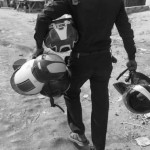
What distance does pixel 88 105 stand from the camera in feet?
17.2

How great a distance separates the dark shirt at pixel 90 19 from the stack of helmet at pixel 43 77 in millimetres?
198

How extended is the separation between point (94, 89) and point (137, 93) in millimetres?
481

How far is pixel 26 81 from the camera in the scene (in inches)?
129

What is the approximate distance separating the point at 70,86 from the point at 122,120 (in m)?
1.42

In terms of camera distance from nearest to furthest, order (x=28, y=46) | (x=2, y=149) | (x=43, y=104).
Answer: (x=2, y=149), (x=43, y=104), (x=28, y=46)

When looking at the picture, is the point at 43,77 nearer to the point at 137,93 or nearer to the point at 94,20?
the point at 94,20

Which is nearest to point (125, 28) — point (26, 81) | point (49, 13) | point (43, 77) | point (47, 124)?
point (49, 13)

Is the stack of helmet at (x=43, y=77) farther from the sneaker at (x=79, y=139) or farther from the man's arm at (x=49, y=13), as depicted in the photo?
the sneaker at (x=79, y=139)

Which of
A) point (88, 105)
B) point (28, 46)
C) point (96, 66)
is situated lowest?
point (28, 46)

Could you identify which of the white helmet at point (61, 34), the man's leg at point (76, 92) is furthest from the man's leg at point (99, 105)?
the white helmet at point (61, 34)

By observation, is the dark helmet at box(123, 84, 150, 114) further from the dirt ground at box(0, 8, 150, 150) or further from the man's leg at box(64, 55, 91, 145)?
the dirt ground at box(0, 8, 150, 150)

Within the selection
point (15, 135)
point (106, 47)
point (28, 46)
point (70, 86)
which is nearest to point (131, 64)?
point (106, 47)

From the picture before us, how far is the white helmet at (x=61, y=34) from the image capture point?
3170mm

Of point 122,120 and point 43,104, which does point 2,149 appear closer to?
point 43,104
